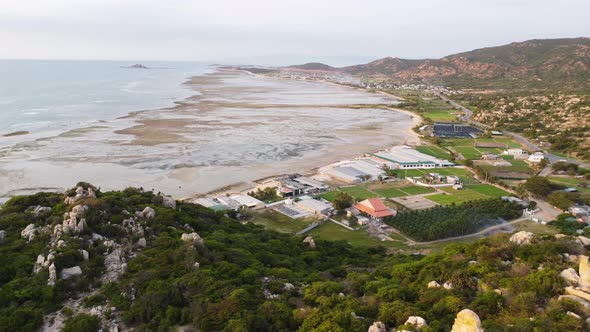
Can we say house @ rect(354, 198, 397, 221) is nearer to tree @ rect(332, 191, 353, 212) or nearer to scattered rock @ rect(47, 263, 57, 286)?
tree @ rect(332, 191, 353, 212)

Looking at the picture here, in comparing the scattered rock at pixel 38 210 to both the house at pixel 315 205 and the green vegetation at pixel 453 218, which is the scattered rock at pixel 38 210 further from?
the green vegetation at pixel 453 218

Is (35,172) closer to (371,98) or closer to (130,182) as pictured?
(130,182)

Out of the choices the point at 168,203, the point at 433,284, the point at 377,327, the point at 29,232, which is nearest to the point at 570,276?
the point at 433,284

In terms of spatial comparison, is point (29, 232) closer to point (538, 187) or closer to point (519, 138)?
point (538, 187)

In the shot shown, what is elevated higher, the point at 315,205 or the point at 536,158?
the point at 536,158

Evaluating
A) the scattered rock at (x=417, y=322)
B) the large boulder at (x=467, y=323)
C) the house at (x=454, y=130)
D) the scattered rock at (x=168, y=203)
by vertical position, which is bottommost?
the house at (x=454, y=130)

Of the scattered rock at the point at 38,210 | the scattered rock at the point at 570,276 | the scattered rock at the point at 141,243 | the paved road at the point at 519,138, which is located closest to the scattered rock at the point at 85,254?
the scattered rock at the point at 141,243

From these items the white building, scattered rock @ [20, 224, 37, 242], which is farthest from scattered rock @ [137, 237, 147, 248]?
the white building
